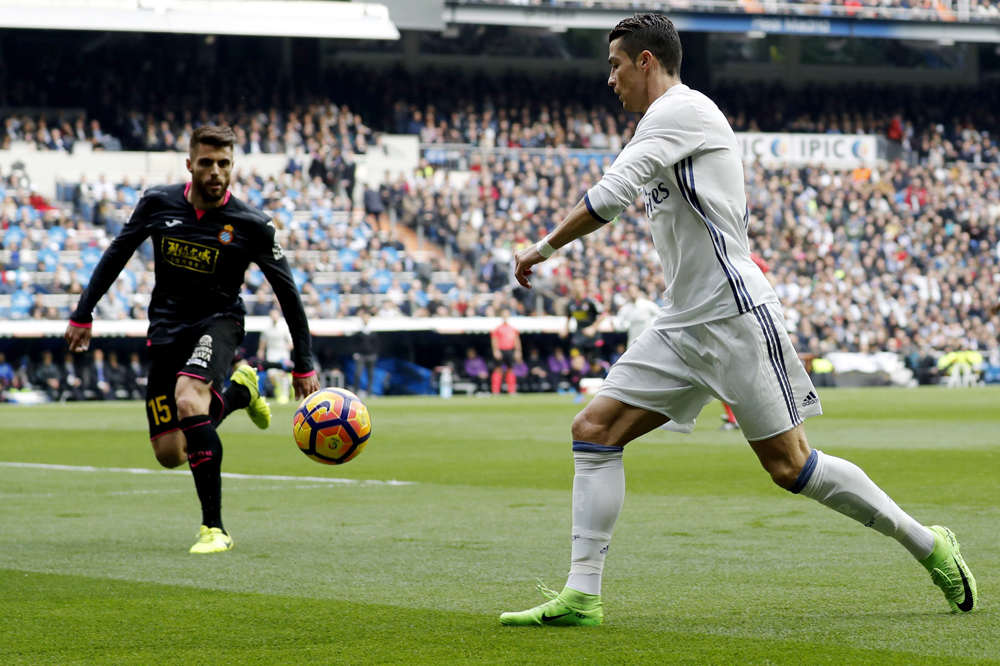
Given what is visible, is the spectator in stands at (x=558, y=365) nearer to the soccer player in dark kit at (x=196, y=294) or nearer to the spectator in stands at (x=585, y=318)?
the spectator in stands at (x=585, y=318)

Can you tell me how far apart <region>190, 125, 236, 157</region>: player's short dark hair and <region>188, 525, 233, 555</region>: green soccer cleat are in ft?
6.59

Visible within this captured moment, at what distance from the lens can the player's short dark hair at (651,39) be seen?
4.99 metres

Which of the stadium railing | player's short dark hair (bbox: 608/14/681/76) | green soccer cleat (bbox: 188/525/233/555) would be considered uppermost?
the stadium railing

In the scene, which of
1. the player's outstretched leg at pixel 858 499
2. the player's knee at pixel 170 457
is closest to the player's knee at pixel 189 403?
the player's knee at pixel 170 457

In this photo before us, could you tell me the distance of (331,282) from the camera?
30891mm

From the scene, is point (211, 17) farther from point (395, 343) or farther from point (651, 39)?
point (651, 39)

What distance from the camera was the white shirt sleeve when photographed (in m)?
4.59

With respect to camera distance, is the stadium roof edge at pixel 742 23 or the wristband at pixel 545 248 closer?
the wristband at pixel 545 248

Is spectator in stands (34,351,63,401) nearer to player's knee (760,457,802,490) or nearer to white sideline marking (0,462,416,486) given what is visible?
white sideline marking (0,462,416,486)

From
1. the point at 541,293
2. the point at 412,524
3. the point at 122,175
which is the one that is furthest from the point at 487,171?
the point at 412,524

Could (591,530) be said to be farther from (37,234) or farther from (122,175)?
(122,175)

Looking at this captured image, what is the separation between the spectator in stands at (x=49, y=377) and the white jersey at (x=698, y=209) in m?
24.5

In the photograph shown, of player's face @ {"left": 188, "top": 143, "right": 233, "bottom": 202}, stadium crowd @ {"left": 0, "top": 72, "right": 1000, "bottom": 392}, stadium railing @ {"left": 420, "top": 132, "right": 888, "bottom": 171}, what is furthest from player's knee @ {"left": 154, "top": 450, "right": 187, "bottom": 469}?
stadium railing @ {"left": 420, "top": 132, "right": 888, "bottom": 171}

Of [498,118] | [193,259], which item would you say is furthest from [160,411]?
[498,118]
